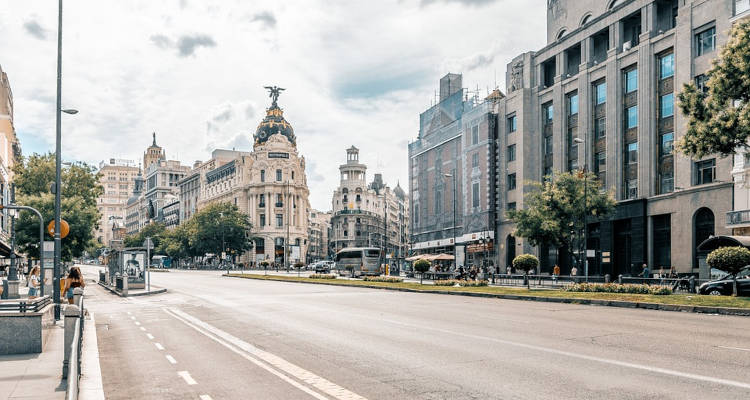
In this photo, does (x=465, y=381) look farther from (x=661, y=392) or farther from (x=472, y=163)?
(x=472, y=163)

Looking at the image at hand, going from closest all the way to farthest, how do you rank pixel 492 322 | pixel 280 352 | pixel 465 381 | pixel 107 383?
1. pixel 465 381
2. pixel 107 383
3. pixel 280 352
4. pixel 492 322

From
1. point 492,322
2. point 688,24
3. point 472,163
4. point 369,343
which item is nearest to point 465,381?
point 369,343

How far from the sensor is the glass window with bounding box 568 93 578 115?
56.2 meters

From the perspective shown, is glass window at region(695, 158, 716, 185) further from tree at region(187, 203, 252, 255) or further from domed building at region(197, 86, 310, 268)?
domed building at region(197, 86, 310, 268)

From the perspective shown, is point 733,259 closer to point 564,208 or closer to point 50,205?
point 564,208

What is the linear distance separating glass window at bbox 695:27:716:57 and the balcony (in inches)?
417

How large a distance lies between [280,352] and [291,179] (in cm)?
12017

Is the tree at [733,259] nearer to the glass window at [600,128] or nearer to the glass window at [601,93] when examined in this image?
the glass window at [600,128]

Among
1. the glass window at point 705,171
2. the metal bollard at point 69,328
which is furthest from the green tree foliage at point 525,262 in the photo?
the metal bollard at point 69,328

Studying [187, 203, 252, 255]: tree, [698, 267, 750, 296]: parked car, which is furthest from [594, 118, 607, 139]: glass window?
[187, 203, 252, 255]: tree

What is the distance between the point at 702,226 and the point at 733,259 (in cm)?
1813

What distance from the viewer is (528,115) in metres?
62.0

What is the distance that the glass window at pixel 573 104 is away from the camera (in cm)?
5625

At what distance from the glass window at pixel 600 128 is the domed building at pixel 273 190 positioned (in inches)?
3178
